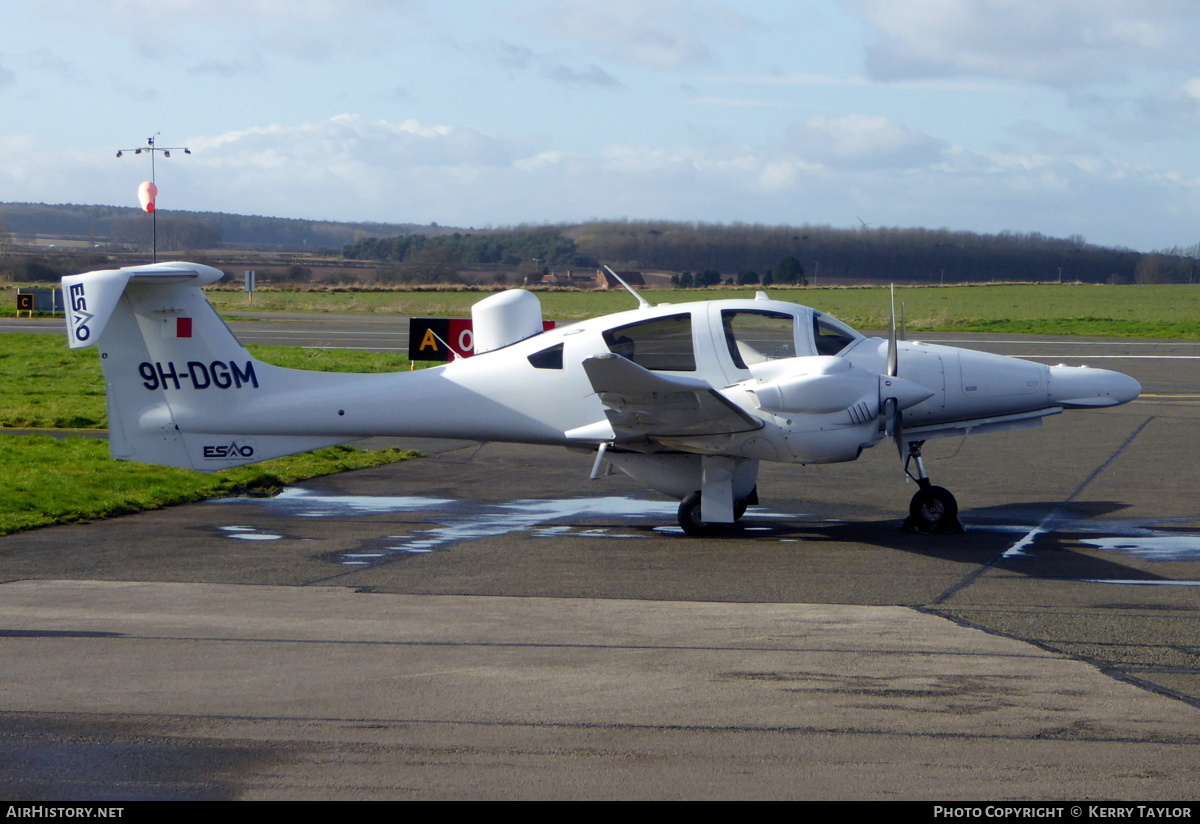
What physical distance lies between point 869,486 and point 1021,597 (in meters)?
5.80

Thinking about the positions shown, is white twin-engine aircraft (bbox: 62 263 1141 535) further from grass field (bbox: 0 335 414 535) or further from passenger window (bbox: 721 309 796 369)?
grass field (bbox: 0 335 414 535)

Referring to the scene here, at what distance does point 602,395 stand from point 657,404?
0.52 meters

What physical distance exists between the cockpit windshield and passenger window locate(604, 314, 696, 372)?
125 centimetres

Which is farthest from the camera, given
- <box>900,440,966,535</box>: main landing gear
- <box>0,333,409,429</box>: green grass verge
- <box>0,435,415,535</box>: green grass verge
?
<box>0,333,409,429</box>: green grass verge

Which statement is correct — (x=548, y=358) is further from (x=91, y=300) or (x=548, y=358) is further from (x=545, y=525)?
(x=91, y=300)

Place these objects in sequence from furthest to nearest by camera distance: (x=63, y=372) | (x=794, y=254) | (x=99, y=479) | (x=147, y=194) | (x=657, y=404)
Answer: (x=794, y=254) → (x=147, y=194) → (x=63, y=372) → (x=99, y=479) → (x=657, y=404)

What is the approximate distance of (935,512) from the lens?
36.7 ft

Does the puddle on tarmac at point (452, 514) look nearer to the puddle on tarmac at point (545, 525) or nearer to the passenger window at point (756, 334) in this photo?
the puddle on tarmac at point (545, 525)

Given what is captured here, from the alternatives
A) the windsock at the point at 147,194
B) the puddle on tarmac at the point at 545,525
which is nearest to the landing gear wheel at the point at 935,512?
the puddle on tarmac at the point at 545,525

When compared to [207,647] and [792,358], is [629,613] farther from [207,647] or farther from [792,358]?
[792,358]

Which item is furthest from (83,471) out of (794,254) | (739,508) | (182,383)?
(794,254)

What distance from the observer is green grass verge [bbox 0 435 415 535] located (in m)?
11.9

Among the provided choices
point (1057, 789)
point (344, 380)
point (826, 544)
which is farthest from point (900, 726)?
point (344, 380)

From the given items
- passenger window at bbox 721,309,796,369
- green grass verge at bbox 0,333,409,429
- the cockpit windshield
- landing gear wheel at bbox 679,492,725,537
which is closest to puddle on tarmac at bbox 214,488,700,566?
landing gear wheel at bbox 679,492,725,537
